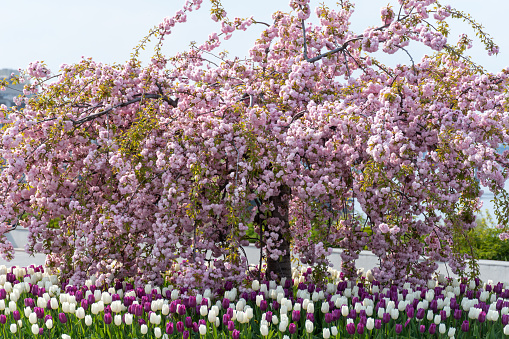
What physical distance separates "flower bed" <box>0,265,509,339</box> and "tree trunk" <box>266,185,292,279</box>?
0.53 meters

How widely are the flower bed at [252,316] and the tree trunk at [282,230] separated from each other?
0.53 metres

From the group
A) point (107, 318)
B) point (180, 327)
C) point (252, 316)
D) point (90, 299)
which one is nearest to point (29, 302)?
point (90, 299)

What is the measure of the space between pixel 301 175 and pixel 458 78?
220 cm

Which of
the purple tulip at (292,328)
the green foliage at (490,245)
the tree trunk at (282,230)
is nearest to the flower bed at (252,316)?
the purple tulip at (292,328)

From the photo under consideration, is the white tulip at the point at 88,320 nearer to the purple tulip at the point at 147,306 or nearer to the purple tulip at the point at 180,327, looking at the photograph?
the purple tulip at the point at 147,306

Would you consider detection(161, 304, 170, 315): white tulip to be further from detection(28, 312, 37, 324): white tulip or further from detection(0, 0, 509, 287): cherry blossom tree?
detection(28, 312, 37, 324): white tulip

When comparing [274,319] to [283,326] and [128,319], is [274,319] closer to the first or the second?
[283,326]

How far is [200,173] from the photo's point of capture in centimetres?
448

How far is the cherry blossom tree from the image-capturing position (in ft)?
15.0

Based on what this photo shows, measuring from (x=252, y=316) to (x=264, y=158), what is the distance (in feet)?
4.21

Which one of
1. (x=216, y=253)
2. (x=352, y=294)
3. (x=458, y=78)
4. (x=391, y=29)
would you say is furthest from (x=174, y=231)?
(x=458, y=78)

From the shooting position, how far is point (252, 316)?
398 centimetres

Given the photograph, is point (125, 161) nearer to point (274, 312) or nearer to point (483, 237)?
point (274, 312)

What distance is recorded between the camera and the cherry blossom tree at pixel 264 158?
4586 millimetres
